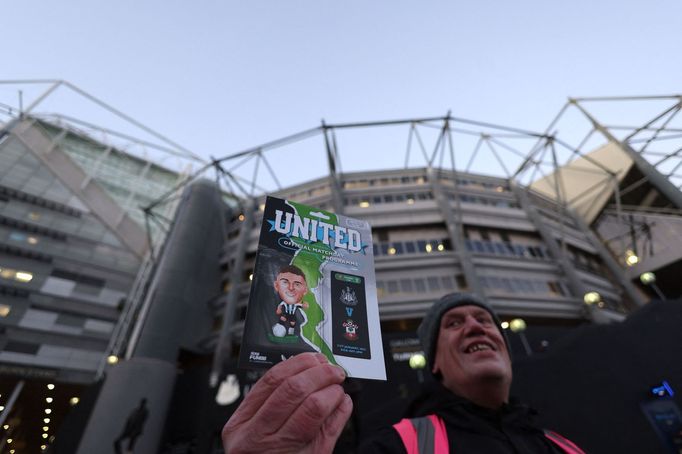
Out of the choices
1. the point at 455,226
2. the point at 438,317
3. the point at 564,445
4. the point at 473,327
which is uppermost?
the point at 455,226

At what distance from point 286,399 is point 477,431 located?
74.4 inches

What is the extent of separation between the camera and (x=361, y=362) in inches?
65.3

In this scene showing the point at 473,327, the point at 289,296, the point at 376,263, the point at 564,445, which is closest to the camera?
the point at 289,296

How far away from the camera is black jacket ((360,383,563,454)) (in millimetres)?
2195

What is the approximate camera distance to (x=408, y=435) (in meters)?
2.22

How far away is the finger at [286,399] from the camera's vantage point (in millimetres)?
1322

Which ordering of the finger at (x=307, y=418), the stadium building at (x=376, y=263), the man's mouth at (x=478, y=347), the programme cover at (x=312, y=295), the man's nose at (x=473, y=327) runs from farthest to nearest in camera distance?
the stadium building at (x=376, y=263) → the man's nose at (x=473, y=327) → the man's mouth at (x=478, y=347) → the programme cover at (x=312, y=295) → the finger at (x=307, y=418)

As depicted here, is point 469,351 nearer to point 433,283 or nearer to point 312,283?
point 312,283

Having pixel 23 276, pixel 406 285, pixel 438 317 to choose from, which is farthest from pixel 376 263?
pixel 23 276

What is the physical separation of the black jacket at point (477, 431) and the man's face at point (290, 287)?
3.95 feet

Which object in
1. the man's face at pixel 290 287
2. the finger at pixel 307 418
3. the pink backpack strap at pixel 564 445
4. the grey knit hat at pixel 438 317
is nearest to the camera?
the finger at pixel 307 418

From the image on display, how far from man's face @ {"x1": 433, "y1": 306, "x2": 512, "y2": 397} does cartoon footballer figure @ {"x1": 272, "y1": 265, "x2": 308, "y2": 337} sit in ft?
6.25

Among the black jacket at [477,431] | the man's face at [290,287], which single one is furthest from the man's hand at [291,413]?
the black jacket at [477,431]

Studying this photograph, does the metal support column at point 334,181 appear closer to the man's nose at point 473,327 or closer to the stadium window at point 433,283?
the stadium window at point 433,283
